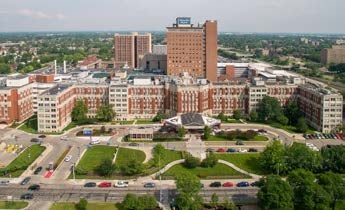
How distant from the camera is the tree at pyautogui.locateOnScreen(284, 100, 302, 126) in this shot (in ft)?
429

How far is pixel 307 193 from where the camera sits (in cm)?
6706

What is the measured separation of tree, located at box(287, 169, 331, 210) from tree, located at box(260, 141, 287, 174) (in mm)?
15861

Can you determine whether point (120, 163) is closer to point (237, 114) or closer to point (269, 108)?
point (237, 114)

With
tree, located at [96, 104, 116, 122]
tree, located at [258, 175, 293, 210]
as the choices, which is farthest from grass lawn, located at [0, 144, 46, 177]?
tree, located at [258, 175, 293, 210]

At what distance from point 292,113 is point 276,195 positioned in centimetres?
6825

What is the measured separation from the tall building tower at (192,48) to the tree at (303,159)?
79.7 meters

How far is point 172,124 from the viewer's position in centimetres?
12138

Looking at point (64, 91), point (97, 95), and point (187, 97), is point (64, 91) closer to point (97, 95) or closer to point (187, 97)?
point (97, 95)

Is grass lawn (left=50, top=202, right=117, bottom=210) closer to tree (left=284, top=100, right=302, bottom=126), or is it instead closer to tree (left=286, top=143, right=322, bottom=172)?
tree (left=286, top=143, right=322, bottom=172)

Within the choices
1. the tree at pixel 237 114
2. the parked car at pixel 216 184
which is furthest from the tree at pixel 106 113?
the parked car at pixel 216 184

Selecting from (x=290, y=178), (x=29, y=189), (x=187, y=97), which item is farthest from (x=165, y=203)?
(x=187, y=97)

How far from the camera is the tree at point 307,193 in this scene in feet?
217

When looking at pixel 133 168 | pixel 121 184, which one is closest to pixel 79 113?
pixel 133 168

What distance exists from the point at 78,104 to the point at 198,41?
52277mm
